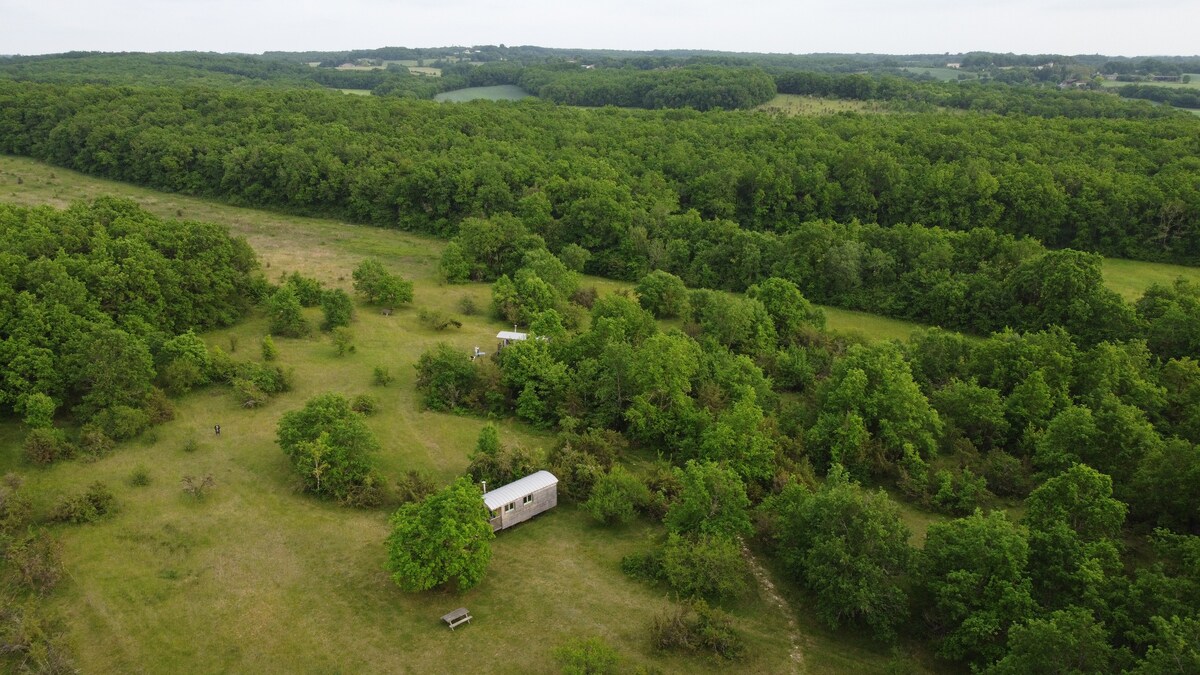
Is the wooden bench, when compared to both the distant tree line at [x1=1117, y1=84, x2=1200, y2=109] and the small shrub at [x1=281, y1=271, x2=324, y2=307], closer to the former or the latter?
the small shrub at [x1=281, y1=271, x2=324, y2=307]

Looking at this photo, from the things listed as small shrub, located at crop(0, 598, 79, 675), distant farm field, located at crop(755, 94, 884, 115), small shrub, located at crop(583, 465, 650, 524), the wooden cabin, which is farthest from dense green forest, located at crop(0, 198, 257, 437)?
distant farm field, located at crop(755, 94, 884, 115)

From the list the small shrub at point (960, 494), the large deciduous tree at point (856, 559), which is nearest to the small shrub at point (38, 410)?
the large deciduous tree at point (856, 559)

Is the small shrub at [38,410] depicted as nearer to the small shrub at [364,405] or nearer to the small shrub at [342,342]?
the small shrub at [364,405]

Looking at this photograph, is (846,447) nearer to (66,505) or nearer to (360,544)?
(360,544)

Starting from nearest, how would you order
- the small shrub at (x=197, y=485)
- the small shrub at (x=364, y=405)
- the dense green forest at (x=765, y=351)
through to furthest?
the dense green forest at (x=765, y=351)
the small shrub at (x=197, y=485)
the small shrub at (x=364, y=405)

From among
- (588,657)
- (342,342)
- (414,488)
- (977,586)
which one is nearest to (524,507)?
(414,488)

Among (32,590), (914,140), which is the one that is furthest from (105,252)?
(914,140)
